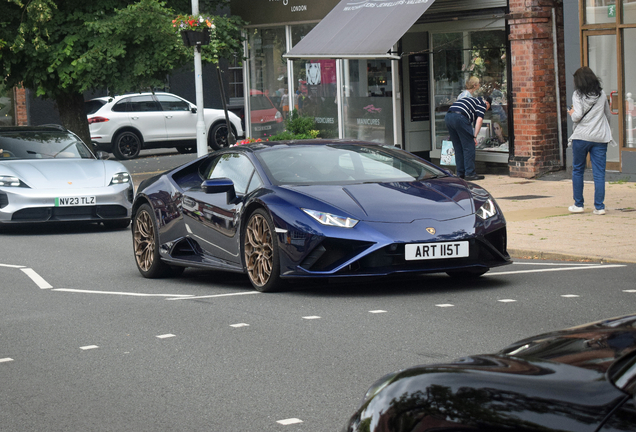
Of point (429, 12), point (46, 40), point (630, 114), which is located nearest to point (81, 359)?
point (630, 114)

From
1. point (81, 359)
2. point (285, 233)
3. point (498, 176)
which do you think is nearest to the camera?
point (81, 359)

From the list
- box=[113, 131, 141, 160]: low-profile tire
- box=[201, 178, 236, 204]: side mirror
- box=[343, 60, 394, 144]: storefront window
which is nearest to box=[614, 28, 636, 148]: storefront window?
box=[343, 60, 394, 144]: storefront window

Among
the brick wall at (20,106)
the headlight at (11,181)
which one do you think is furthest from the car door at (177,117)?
the headlight at (11,181)

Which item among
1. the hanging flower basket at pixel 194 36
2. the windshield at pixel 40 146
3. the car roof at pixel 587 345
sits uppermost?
the hanging flower basket at pixel 194 36

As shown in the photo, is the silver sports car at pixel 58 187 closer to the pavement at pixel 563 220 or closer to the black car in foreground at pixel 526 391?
the pavement at pixel 563 220

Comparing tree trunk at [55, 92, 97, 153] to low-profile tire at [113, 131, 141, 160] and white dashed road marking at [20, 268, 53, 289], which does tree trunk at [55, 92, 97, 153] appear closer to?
low-profile tire at [113, 131, 141, 160]

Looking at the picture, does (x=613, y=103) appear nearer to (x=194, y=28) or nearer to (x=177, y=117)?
(x=194, y=28)

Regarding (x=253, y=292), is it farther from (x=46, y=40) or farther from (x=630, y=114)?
(x=46, y=40)

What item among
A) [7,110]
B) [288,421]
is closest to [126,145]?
[7,110]

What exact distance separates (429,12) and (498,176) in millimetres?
3600

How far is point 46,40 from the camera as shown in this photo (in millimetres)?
20297

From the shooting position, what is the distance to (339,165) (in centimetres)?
859

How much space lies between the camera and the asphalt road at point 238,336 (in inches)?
189

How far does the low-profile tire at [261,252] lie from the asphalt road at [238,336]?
0.48 feet
